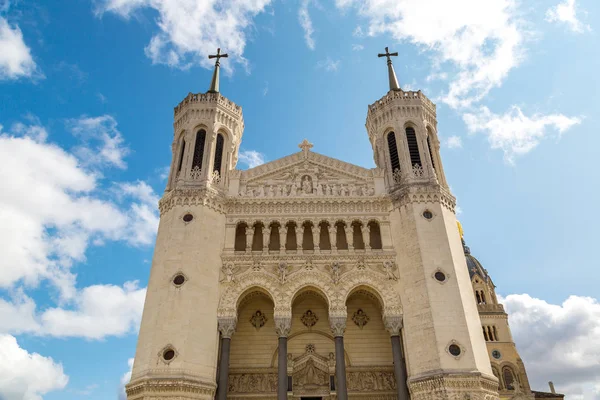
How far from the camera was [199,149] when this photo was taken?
2758 cm

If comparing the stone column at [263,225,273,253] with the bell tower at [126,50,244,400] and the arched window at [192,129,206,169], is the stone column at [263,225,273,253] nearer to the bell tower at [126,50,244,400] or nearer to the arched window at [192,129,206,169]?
the bell tower at [126,50,244,400]

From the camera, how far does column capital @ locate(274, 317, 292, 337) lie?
21.7 m

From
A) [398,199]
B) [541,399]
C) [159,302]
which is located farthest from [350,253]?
[541,399]

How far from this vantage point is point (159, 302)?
21.7 metres

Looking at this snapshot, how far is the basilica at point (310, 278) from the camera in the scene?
67.3 feet

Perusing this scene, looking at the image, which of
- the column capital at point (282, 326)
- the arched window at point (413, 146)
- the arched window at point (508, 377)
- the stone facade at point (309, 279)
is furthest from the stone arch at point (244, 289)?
the arched window at point (508, 377)

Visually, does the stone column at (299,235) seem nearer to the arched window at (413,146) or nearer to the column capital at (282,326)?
the column capital at (282,326)

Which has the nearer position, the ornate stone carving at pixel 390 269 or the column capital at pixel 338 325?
the column capital at pixel 338 325

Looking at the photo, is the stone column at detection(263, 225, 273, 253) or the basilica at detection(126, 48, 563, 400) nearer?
the basilica at detection(126, 48, 563, 400)

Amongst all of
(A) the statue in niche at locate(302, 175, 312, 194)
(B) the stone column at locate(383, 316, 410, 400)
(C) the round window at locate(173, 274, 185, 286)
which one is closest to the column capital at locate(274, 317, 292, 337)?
(B) the stone column at locate(383, 316, 410, 400)

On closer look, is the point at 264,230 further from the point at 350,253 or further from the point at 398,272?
the point at 398,272

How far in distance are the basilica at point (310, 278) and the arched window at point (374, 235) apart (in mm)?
93

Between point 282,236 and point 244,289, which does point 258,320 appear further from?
point 282,236

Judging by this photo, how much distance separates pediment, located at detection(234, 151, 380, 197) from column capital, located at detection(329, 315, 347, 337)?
7.55 metres
